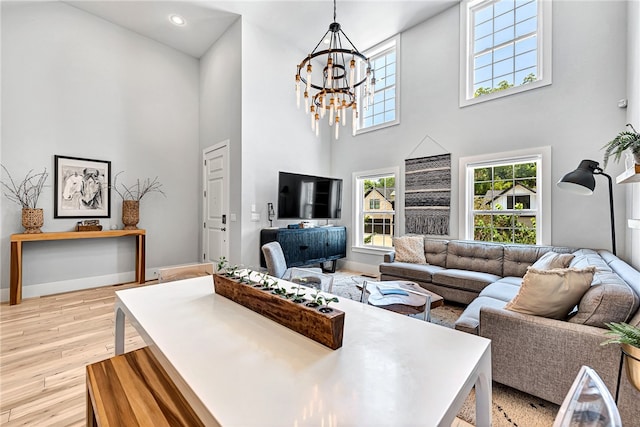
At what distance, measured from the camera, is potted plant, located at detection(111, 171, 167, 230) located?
4.35m

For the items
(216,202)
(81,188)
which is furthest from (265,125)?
(81,188)

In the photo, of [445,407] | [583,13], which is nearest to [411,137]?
[583,13]

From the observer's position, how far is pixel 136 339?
2500mm

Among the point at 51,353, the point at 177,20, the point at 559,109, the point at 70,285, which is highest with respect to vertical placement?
the point at 177,20

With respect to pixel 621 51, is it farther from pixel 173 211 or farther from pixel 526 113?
pixel 173 211

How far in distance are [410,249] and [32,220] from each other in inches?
203

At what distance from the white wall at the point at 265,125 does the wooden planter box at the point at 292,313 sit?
307cm

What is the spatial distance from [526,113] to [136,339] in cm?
516

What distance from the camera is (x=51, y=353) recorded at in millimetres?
2297

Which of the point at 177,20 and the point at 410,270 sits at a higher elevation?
the point at 177,20

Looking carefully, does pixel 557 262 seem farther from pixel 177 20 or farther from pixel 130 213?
pixel 177 20

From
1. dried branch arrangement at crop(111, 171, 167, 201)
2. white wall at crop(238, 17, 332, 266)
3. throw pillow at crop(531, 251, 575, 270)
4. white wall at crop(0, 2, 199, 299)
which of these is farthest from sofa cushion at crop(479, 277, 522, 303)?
dried branch arrangement at crop(111, 171, 167, 201)

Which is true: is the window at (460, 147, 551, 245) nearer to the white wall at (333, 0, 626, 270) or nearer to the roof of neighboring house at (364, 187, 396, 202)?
the white wall at (333, 0, 626, 270)

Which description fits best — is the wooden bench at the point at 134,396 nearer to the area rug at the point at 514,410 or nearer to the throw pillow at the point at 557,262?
the area rug at the point at 514,410
